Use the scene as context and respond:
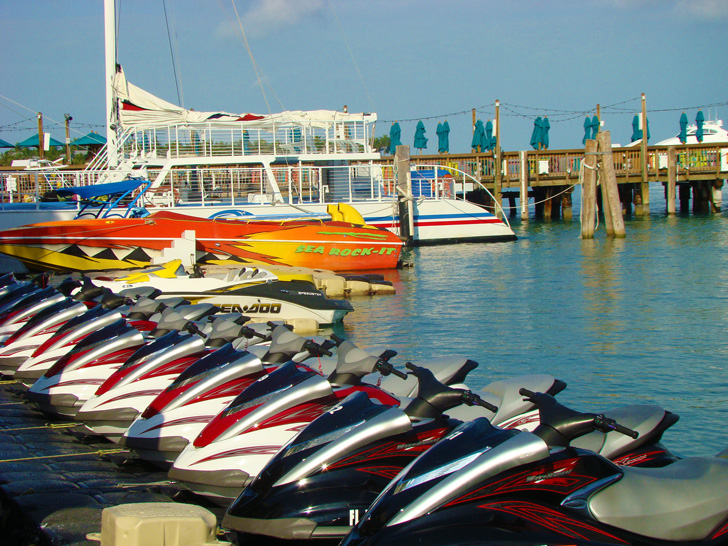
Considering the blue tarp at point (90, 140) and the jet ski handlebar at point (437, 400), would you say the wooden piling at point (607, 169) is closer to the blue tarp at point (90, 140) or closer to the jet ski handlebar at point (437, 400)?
the jet ski handlebar at point (437, 400)

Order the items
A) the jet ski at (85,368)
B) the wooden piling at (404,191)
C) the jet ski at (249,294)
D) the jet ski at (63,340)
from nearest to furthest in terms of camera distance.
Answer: the jet ski at (85,368), the jet ski at (63,340), the jet ski at (249,294), the wooden piling at (404,191)

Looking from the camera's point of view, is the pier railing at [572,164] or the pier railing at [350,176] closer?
the pier railing at [350,176]

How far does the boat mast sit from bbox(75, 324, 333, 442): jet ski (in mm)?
22327

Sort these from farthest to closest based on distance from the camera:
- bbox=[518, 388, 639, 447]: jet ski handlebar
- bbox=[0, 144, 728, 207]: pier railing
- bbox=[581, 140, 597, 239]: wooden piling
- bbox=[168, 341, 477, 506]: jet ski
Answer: bbox=[581, 140, 597, 239]: wooden piling
bbox=[0, 144, 728, 207]: pier railing
bbox=[168, 341, 477, 506]: jet ski
bbox=[518, 388, 639, 447]: jet ski handlebar

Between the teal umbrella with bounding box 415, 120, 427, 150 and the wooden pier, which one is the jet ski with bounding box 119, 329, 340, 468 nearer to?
the wooden pier

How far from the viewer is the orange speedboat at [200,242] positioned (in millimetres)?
19578

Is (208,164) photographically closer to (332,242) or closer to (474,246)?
(332,242)

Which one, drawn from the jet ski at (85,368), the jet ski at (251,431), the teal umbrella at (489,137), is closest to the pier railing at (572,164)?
the teal umbrella at (489,137)

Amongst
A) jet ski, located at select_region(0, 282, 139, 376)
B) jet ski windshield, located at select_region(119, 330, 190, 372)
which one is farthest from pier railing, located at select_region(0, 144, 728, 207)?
jet ski windshield, located at select_region(119, 330, 190, 372)

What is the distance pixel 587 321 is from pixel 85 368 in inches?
423

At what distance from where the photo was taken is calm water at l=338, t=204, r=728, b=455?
33.2 feet

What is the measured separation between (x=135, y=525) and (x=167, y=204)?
24.1m

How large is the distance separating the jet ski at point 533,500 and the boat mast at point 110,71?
26032mm

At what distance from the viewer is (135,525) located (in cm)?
346
